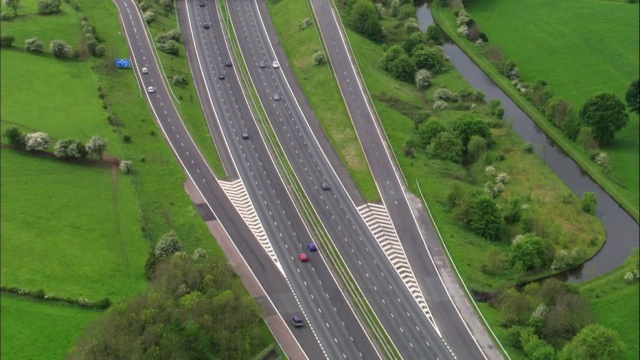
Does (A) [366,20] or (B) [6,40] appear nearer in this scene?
(B) [6,40]

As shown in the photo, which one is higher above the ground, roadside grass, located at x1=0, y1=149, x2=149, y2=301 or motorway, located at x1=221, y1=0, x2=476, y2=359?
motorway, located at x1=221, y1=0, x2=476, y2=359

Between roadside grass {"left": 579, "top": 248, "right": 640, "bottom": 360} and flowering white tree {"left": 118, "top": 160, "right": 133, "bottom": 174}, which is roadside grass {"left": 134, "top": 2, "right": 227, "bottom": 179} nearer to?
flowering white tree {"left": 118, "top": 160, "right": 133, "bottom": 174}

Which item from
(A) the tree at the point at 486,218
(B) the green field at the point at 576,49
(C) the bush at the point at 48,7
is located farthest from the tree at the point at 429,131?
(C) the bush at the point at 48,7

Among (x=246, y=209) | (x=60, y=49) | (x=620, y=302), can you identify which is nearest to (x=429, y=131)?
(x=246, y=209)

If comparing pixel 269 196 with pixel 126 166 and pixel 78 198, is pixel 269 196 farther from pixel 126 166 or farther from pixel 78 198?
pixel 78 198

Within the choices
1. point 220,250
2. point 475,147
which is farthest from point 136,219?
point 475,147

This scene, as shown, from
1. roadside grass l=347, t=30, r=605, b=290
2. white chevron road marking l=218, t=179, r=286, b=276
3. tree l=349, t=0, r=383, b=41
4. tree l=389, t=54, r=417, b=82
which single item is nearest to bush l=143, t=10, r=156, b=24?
tree l=349, t=0, r=383, b=41

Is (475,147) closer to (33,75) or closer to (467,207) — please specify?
(467,207)

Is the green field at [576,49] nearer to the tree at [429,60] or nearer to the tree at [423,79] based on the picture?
the tree at [429,60]
